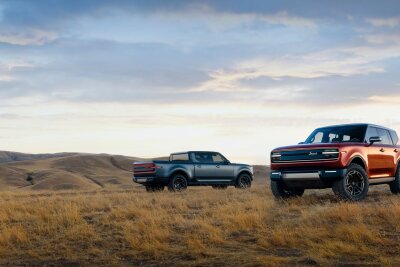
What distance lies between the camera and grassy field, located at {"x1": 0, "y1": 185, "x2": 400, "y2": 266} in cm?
885

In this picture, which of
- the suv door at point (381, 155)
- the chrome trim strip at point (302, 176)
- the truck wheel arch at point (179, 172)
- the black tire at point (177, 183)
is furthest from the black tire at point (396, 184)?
the truck wheel arch at point (179, 172)

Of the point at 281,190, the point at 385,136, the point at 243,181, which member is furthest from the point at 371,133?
the point at 243,181

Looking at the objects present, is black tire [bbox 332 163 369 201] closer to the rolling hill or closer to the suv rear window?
the suv rear window

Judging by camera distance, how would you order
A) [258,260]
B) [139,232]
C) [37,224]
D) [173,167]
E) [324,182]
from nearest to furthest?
[258,260], [139,232], [37,224], [324,182], [173,167]

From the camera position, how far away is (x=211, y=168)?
2361 centimetres

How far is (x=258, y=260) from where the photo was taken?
848 cm

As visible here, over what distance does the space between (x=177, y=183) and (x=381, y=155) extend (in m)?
9.14

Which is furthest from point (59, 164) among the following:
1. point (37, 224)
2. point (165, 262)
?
point (165, 262)

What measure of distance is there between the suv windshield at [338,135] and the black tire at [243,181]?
8797 millimetres

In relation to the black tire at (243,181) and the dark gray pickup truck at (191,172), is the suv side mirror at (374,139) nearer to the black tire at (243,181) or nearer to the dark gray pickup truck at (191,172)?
the dark gray pickup truck at (191,172)

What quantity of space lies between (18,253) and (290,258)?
488 centimetres

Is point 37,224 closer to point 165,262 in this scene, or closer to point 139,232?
point 139,232

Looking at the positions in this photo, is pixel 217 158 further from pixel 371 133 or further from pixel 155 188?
pixel 371 133

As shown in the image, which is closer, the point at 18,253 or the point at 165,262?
the point at 165,262
